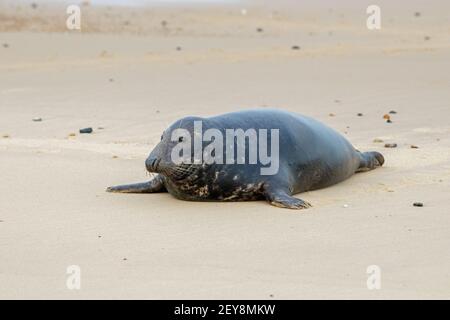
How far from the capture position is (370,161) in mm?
6984

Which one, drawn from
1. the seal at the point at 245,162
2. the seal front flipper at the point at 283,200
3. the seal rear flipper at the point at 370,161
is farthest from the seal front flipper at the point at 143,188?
the seal rear flipper at the point at 370,161

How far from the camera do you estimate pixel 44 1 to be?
2211cm

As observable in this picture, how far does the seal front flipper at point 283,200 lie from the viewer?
559 centimetres

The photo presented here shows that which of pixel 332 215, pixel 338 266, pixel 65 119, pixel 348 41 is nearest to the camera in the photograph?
pixel 338 266

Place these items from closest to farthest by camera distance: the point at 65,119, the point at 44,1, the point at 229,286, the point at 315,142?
1. the point at 229,286
2. the point at 315,142
3. the point at 65,119
4. the point at 44,1

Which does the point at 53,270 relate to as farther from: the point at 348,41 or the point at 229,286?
the point at 348,41

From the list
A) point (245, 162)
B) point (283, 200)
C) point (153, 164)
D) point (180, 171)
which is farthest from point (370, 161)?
point (153, 164)

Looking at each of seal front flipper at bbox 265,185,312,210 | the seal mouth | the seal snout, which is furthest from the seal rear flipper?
the seal snout

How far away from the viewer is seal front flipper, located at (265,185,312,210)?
559 centimetres

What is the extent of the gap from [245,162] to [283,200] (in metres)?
0.38

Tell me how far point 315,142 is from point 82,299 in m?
2.71

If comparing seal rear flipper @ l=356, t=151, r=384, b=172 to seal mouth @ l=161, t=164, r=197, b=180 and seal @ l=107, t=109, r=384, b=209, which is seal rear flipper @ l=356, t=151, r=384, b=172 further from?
seal mouth @ l=161, t=164, r=197, b=180

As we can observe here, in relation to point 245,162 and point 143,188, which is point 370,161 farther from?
point 143,188
